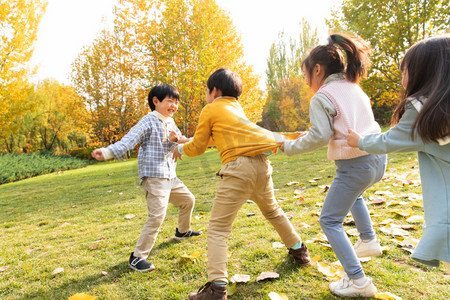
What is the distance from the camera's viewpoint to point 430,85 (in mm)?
1460

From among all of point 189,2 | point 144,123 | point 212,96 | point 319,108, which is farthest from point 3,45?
point 319,108

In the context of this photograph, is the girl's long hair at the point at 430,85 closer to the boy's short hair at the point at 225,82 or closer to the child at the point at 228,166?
the child at the point at 228,166

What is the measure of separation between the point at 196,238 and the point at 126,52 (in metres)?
19.4

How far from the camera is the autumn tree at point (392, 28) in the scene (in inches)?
424

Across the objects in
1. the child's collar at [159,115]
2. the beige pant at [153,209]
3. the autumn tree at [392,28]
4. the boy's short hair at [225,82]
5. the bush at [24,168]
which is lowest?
the bush at [24,168]

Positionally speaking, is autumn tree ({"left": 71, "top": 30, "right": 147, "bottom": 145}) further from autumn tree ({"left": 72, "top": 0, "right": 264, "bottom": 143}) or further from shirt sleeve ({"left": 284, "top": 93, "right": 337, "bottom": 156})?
Result: shirt sleeve ({"left": 284, "top": 93, "right": 337, "bottom": 156})

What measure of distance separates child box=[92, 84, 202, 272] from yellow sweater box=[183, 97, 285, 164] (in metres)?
0.71

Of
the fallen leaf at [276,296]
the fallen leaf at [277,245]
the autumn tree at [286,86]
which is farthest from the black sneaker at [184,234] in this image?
the autumn tree at [286,86]

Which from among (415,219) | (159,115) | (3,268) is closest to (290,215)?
(415,219)

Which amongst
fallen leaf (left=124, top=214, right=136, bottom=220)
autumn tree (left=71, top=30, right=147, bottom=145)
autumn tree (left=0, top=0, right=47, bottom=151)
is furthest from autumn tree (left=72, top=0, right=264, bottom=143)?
fallen leaf (left=124, top=214, right=136, bottom=220)

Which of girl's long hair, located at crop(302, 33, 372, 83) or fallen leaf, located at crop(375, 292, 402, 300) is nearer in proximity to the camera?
fallen leaf, located at crop(375, 292, 402, 300)

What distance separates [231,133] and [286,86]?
32282mm

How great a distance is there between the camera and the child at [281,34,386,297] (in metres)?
1.84

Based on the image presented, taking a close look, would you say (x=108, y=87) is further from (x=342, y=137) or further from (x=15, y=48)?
(x=342, y=137)
